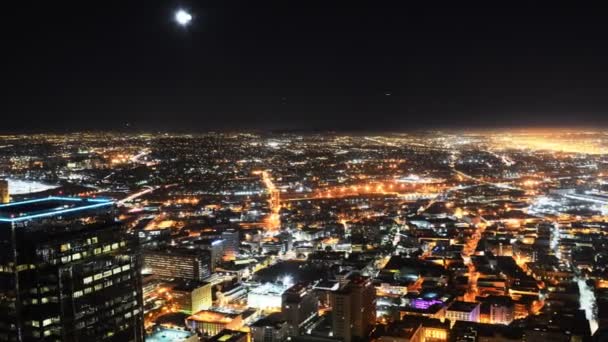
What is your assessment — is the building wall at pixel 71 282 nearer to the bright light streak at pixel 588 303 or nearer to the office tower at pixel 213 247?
the bright light streak at pixel 588 303

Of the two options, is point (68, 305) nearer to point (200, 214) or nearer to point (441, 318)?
point (441, 318)

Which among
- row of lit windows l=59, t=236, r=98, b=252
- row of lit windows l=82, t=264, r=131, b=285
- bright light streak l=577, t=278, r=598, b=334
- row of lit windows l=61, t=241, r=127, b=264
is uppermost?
row of lit windows l=59, t=236, r=98, b=252

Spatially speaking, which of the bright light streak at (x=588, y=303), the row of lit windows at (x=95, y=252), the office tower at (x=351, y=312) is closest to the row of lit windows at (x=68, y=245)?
the row of lit windows at (x=95, y=252)

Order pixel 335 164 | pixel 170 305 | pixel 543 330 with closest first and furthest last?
pixel 543 330 → pixel 170 305 → pixel 335 164

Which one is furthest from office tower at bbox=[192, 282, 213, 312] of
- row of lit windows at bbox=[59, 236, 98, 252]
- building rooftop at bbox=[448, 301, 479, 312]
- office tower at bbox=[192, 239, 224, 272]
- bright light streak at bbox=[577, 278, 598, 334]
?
bright light streak at bbox=[577, 278, 598, 334]

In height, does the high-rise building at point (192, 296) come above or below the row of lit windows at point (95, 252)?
below

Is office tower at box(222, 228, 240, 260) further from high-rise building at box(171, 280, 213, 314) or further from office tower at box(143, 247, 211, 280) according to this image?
high-rise building at box(171, 280, 213, 314)

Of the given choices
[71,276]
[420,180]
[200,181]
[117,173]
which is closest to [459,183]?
[420,180]

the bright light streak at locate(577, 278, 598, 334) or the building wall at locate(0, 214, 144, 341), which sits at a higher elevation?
the building wall at locate(0, 214, 144, 341)
